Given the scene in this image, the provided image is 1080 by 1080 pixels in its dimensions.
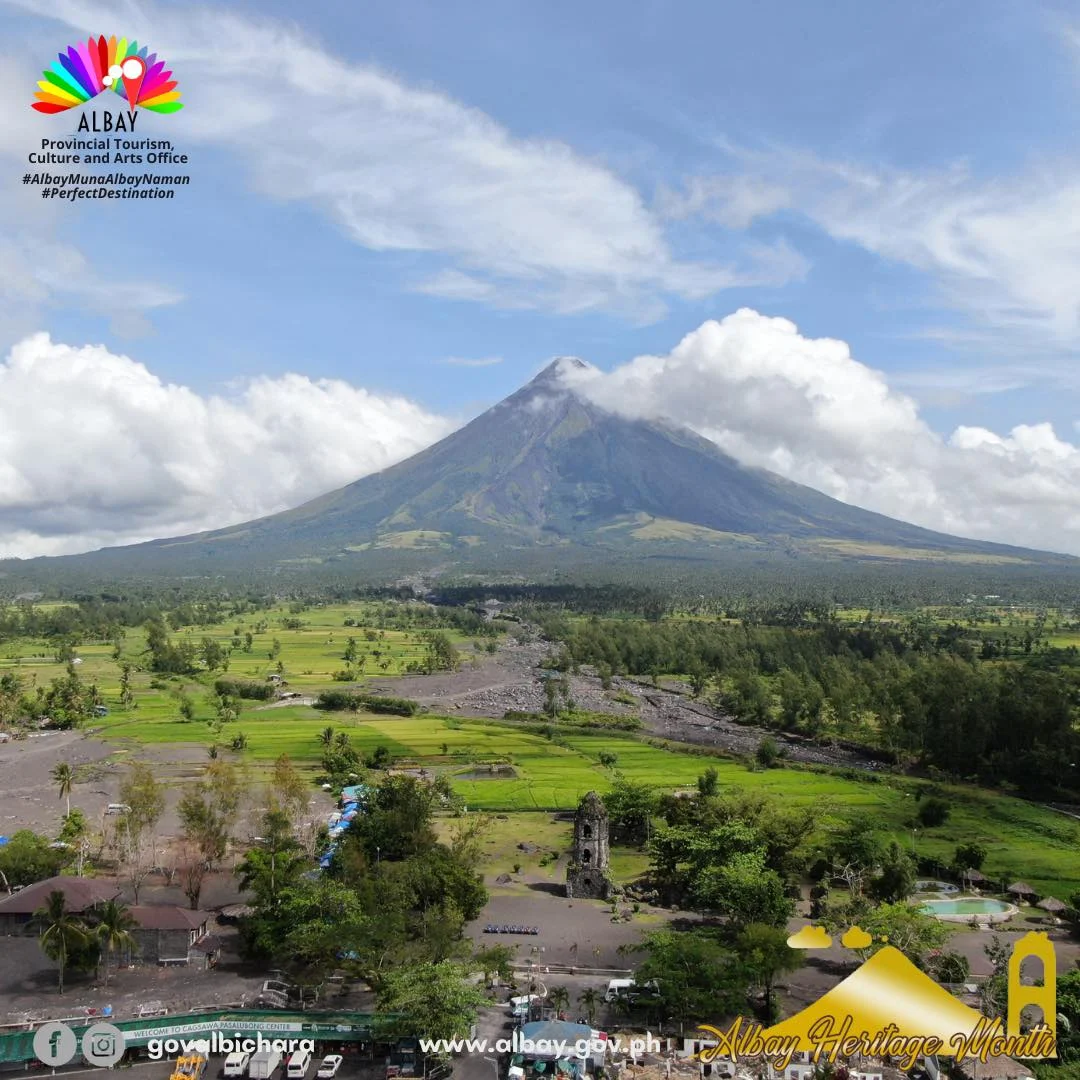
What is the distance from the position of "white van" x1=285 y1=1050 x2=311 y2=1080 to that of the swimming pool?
2223cm

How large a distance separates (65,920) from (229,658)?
82.4 meters

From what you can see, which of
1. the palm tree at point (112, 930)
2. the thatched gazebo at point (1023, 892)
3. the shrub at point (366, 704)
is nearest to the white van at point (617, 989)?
the palm tree at point (112, 930)

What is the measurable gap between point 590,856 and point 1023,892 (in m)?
17.2

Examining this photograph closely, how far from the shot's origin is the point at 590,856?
34.0 meters

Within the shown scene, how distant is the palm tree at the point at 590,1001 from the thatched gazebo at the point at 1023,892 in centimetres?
1943

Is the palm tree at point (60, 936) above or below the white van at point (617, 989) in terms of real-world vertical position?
above

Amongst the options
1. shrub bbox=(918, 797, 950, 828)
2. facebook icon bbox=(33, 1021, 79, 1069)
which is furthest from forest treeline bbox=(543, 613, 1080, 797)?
facebook icon bbox=(33, 1021, 79, 1069)

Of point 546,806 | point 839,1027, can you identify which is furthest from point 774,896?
point 546,806

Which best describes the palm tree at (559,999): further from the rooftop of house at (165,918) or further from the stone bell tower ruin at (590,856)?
the rooftop of house at (165,918)

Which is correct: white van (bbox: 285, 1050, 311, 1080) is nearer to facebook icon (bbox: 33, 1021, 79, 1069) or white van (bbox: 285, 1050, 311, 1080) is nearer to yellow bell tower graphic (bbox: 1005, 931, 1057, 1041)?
facebook icon (bbox: 33, 1021, 79, 1069)

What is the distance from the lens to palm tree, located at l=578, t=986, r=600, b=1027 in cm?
2300

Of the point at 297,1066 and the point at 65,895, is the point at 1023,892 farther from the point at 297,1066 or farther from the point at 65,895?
the point at 65,895

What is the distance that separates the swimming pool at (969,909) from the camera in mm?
31734

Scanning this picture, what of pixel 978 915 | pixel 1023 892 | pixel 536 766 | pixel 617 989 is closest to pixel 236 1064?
pixel 617 989
